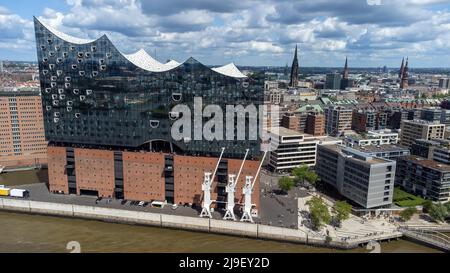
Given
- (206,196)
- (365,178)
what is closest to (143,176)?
(206,196)

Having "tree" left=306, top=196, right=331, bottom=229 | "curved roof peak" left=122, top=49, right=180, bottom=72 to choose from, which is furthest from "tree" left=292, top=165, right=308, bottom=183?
"curved roof peak" left=122, top=49, right=180, bottom=72

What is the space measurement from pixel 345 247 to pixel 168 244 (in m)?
16.3

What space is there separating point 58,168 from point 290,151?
3222 centimetres

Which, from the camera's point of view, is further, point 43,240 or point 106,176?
point 106,176

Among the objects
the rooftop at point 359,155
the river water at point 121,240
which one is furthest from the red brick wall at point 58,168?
the rooftop at point 359,155

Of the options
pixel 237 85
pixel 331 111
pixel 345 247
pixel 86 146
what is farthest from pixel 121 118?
pixel 331 111

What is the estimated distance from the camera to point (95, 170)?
4181cm

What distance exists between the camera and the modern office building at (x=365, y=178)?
38.4 meters

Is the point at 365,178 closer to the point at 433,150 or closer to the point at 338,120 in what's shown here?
the point at 433,150

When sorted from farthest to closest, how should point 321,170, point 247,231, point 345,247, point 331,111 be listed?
point 331,111, point 321,170, point 247,231, point 345,247

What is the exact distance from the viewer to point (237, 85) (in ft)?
120

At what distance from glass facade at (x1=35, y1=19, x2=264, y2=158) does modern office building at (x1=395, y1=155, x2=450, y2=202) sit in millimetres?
22029

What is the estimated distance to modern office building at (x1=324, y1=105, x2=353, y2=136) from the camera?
269 ft

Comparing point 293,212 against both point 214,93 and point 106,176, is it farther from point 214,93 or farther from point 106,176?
point 106,176
